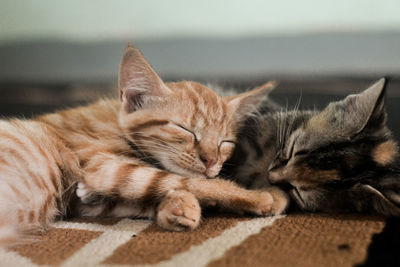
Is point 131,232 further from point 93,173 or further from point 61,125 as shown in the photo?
point 61,125

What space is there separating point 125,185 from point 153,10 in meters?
1.38

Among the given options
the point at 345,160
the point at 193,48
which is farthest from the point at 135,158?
the point at 193,48

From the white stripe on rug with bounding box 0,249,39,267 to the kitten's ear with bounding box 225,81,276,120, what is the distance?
700 mm

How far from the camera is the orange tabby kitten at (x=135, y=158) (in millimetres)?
940

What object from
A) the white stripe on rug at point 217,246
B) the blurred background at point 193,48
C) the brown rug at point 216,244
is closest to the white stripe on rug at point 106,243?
the brown rug at point 216,244

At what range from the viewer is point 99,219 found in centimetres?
100

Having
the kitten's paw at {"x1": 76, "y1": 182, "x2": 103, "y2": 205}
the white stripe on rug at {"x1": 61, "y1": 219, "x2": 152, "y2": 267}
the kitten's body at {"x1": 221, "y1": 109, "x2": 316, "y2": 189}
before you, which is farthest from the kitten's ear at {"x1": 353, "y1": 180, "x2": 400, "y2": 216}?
the kitten's paw at {"x1": 76, "y1": 182, "x2": 103, "y2": 205}

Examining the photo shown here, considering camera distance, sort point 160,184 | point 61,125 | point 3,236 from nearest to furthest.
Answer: point 3,236 → point 160,184 → point 61,125

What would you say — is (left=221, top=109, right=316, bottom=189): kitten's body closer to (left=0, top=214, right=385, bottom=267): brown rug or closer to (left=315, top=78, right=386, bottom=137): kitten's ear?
(left=315, top=78, right=386, bottom=137): kitten's ear

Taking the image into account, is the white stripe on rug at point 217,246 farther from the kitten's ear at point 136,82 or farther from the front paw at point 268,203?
the kitten's ear at point 136,82

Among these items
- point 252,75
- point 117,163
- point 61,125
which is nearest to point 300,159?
point 117,163

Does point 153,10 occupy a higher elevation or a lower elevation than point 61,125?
higher

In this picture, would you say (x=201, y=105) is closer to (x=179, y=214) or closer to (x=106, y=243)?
(x=179, y=214)

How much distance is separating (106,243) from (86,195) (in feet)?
0.73
